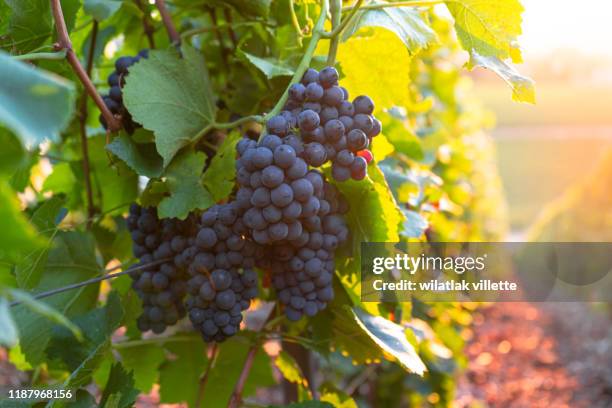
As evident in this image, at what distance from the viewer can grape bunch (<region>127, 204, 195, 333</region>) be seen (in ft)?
3.82

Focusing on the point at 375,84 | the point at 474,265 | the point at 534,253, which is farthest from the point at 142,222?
the point at 534,253

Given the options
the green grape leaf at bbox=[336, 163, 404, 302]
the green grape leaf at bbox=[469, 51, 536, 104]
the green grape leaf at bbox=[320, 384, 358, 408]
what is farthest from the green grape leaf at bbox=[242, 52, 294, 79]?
the green grape leaf at bbox=[320, 384, 358, 408]

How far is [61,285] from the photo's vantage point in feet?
4.32

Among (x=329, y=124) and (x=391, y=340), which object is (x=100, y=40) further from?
(x=391, y=340)

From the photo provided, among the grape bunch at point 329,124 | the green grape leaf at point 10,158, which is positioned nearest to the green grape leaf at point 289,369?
the grape bunch at point 329,124

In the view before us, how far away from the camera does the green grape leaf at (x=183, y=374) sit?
5.03ft

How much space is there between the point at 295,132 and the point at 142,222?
14.7 inches

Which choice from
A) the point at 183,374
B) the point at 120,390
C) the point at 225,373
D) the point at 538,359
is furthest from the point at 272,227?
the point at 538,359

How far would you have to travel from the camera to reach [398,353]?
1.11 m

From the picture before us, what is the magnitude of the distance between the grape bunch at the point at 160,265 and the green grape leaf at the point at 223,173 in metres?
0.09

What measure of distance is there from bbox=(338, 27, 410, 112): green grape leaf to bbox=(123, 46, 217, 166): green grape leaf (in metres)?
0.27

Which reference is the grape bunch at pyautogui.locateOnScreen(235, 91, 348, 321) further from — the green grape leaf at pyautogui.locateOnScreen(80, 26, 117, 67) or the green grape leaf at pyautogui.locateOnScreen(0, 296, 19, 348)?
the green grape leaf at pyautogui.locateOnScreen(80, 26, 117, 67)

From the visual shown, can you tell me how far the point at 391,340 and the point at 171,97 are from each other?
58 cm

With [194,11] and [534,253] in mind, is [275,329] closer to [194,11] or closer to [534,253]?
[194,11]
